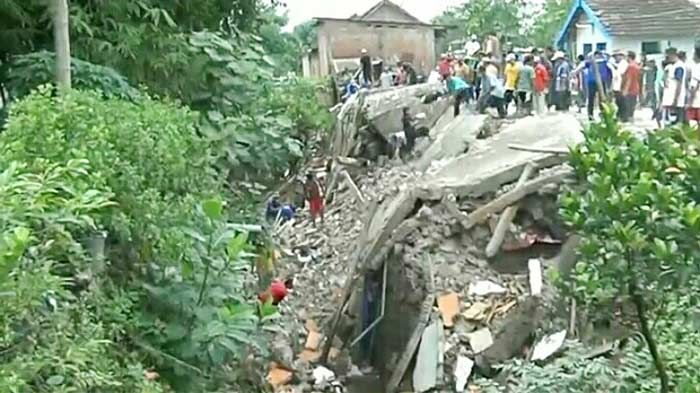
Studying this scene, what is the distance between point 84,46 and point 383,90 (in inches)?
548

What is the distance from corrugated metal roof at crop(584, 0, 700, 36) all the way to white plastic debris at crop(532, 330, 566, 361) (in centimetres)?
1947

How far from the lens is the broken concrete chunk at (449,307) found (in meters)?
10.1

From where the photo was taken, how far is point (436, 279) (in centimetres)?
1066

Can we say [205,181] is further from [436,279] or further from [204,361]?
[436,279]

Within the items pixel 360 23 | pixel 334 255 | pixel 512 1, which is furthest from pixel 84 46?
pixel 512 1

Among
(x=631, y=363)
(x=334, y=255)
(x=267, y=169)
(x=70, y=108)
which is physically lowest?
(x=334, y=255)

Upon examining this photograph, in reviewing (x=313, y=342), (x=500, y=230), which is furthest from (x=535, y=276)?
(x=313, y=342)

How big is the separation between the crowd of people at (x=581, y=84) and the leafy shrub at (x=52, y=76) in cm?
837

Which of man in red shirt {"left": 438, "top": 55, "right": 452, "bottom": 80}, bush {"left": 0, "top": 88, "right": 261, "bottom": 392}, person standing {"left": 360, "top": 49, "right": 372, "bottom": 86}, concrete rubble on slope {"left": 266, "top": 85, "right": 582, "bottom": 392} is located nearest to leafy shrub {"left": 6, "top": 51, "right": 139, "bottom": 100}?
bush {"left": 0, "top": 88, "right": 261, "bottom": 392}

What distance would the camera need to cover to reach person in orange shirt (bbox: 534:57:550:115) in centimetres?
1916

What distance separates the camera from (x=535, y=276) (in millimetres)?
10156

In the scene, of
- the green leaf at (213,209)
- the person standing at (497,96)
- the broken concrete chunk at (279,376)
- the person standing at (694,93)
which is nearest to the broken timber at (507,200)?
the broken concrete chunk at (279,376)

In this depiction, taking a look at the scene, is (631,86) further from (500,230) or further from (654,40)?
(654,40)

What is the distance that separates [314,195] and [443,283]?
693 cm
